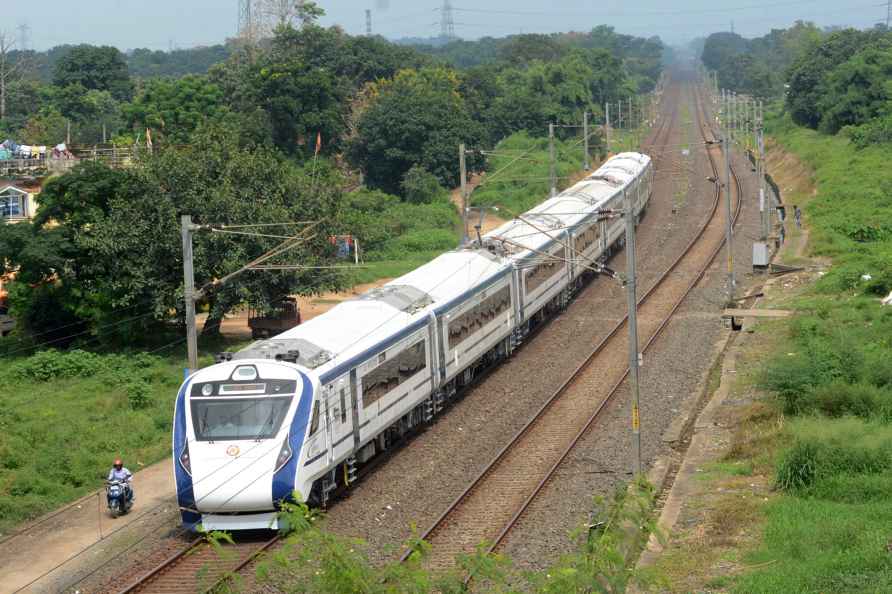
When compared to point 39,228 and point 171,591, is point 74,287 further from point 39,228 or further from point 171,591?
point 171,591

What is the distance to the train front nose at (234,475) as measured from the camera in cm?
1731

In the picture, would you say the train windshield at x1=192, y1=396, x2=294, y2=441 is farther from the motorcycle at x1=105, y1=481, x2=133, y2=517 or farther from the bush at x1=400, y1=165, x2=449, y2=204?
the bush at x1=400, y1=165, x2=449, y2=204

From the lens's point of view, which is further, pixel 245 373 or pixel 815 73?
pixel 815 73

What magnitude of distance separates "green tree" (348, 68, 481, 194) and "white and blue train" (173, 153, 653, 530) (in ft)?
108

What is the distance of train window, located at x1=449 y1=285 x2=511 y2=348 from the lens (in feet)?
83.8

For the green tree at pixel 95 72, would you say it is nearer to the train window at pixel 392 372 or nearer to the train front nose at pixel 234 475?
the train window at pixel 392 372

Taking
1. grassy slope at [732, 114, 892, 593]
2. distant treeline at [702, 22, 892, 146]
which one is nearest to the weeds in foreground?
grassy slope at [732, 114, 892, 593]

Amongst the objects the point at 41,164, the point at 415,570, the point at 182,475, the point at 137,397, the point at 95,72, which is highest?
the point at 95,72

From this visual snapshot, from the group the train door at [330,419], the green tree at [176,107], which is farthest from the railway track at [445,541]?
the green tree at [176,107]

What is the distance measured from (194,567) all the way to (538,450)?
808 cm

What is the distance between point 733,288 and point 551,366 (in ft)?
33.3

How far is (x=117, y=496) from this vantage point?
787 inches

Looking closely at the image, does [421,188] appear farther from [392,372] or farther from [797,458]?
[797,458]

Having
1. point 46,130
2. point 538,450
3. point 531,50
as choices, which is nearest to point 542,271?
point 538,450
